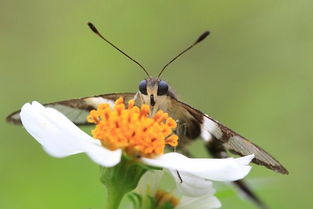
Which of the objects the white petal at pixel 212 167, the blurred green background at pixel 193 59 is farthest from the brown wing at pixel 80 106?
the blurred green background at pixel 193 59

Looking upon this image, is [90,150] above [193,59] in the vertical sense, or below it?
above

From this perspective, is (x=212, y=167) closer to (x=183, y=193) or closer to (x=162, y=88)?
(x=183, y=193)

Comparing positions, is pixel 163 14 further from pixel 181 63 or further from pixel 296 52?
pixel 296 52

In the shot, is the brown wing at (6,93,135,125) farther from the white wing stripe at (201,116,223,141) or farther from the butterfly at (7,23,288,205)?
the white wing stripe at (201,116,223,141)

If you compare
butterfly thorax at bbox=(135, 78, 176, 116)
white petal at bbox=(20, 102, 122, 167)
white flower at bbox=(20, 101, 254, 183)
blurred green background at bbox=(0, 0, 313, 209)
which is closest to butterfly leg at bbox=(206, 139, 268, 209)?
butterfly thorax at bbox=(135, 78, 176, 116)

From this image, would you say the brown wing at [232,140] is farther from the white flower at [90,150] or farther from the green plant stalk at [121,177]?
the green plant stalk at [121,177]

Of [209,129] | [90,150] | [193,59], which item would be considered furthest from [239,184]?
[193,59]
